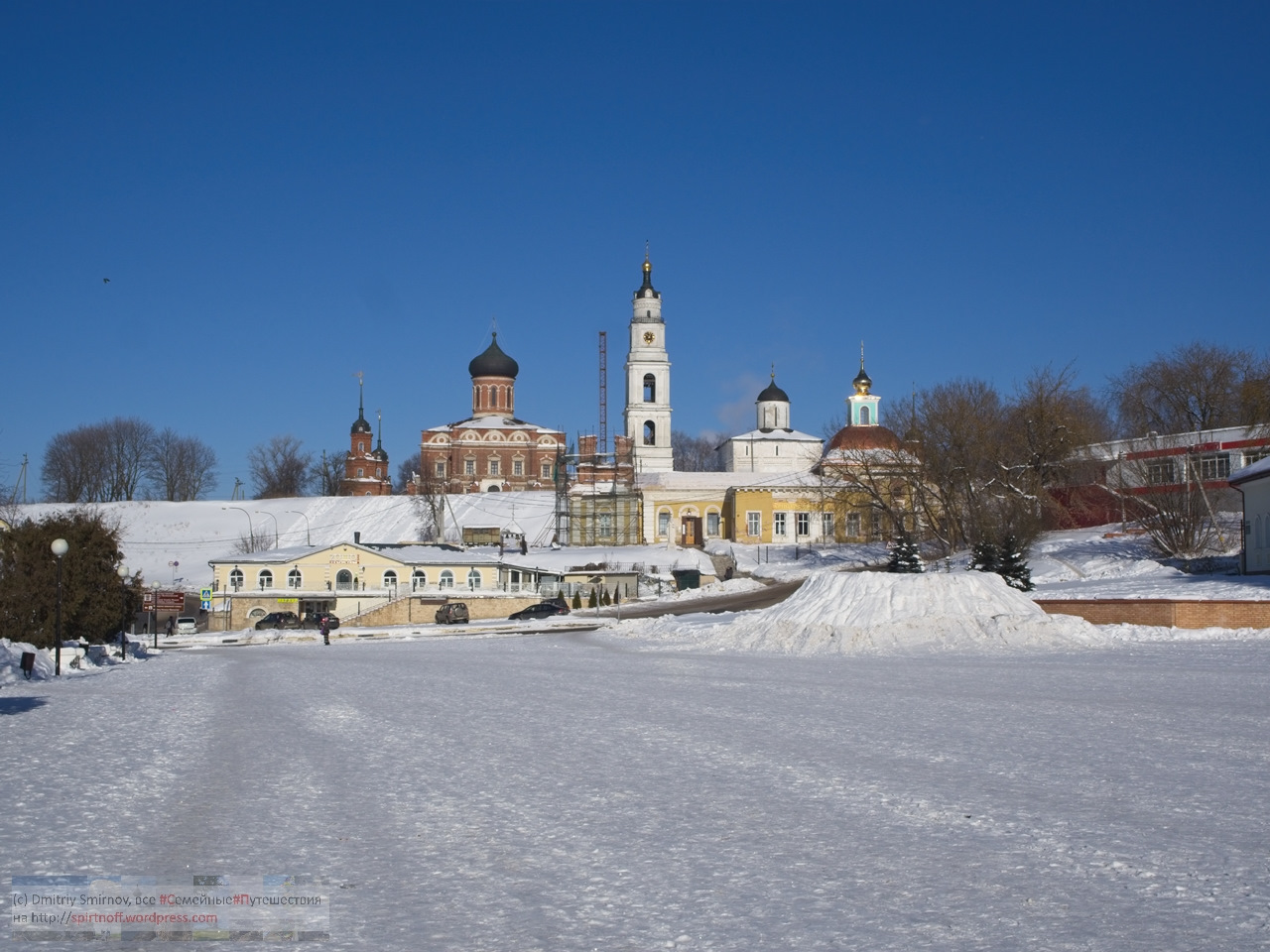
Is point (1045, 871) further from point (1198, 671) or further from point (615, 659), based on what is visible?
point (615, 659)

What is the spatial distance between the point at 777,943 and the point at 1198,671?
15646 millimetres

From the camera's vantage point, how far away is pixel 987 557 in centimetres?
3978

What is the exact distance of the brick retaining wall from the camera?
2712 centimetres

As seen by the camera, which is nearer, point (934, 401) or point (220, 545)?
point (934, 401)

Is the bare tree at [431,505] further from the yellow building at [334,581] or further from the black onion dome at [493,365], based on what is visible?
the yellow building at [334,581]

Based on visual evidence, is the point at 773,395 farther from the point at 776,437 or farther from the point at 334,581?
the point at 334,581

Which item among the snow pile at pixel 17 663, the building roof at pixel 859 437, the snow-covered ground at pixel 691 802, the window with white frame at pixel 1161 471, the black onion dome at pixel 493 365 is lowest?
the snow-covered ground at pixel 691 802

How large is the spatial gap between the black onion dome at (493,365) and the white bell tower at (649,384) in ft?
44.7

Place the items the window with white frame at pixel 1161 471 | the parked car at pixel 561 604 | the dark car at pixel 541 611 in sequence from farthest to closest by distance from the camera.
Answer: the window with white frame at pixel 1161 471 → the parked car at pixel 561 604 → the dark car at pixel 541 611

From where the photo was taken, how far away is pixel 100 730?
13516mm

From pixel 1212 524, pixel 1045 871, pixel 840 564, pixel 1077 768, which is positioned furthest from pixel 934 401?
pixel 1045 871

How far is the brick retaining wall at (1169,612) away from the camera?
27125 mm

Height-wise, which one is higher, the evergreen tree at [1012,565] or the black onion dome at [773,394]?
the black onion dome at [773,394]

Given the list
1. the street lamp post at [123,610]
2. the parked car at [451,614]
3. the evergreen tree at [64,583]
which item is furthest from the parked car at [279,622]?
the street lamp post at [123,610]
